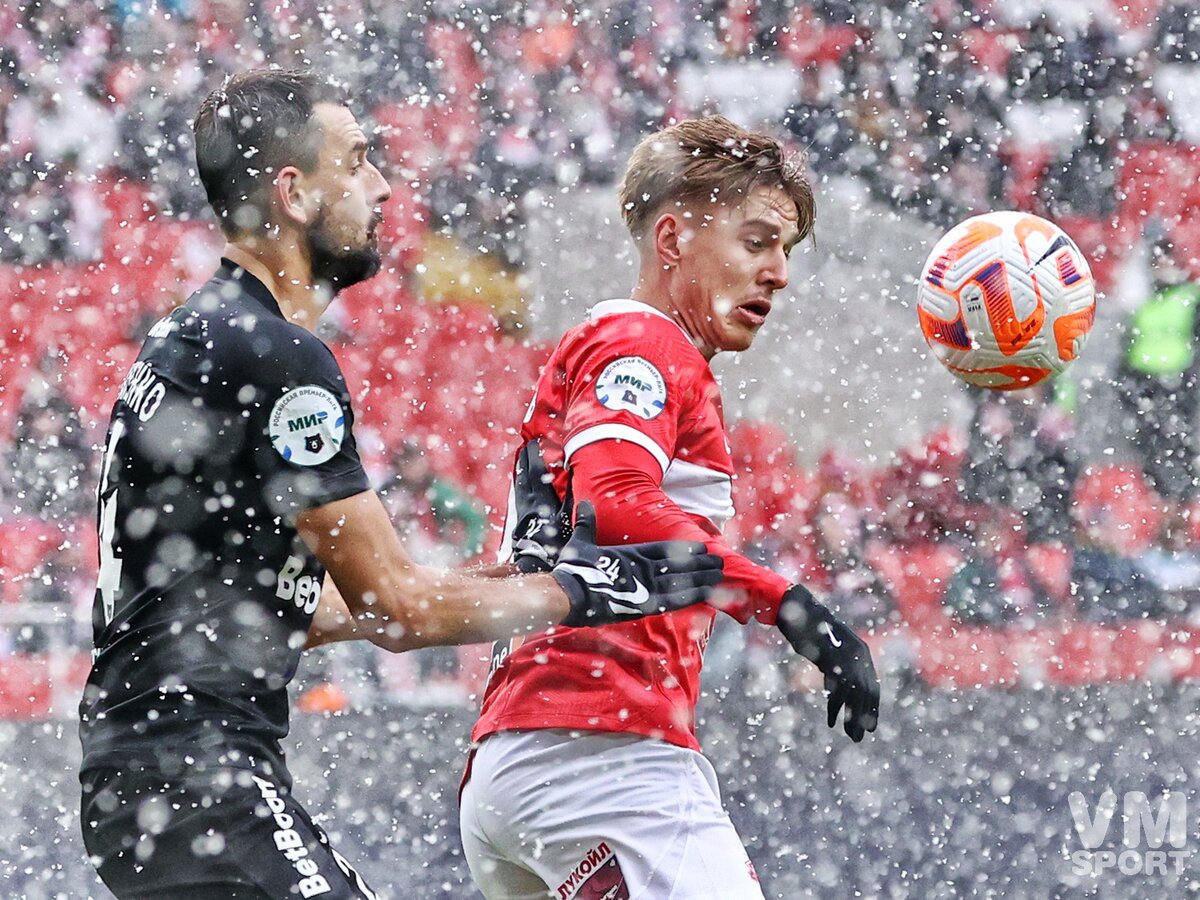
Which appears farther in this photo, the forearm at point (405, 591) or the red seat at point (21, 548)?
the red seat at point (21, 548)

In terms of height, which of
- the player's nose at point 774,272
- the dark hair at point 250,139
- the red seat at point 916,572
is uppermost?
the dark hair at point 250,139

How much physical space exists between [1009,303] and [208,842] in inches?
83.9

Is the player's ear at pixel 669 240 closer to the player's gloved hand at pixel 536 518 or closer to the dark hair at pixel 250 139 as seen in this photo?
the player's gloved hand at pixel 536 518

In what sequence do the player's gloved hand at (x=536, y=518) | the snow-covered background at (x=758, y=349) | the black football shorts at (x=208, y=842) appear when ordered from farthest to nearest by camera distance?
the snow-covered background at (x=758, y=349) < the player's gloved hand at (x=536, y=518) < the black football shorts at (x=208, y=842)

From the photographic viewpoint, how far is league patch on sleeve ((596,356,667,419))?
241 centimetres

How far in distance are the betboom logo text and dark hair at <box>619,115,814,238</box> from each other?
283 centimetres

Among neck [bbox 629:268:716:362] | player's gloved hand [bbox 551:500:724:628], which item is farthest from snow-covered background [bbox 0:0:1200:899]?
player's gloved hand [bbox 551:500:724:628]

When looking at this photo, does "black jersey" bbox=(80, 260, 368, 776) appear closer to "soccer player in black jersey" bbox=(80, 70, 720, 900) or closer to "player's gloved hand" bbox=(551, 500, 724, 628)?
"soccer player in black jersey" bbox=(80, 70, 720, 900)

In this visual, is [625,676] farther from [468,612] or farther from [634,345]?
[634,345]

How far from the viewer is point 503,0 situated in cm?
655

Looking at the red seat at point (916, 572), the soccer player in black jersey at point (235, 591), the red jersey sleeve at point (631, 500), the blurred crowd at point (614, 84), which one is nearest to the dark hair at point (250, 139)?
the soccer player in black jersey at point (235, 591)

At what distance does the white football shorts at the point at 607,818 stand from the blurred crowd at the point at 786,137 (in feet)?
10.3

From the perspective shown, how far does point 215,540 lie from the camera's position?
207 centimetres

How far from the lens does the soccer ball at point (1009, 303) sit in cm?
329
